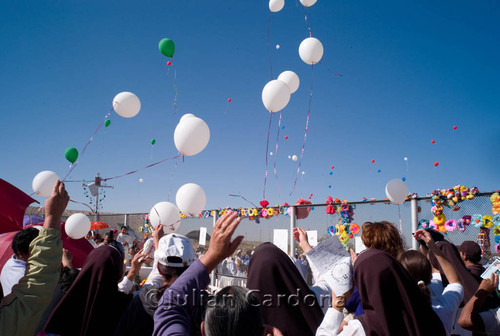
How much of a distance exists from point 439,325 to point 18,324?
6.43 ft

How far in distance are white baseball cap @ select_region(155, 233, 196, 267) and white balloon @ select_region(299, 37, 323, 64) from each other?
16.5 ft

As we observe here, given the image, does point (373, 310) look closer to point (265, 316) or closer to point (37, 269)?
point (265, 316)

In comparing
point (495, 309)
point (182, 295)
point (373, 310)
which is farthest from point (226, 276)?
point (182, 295)

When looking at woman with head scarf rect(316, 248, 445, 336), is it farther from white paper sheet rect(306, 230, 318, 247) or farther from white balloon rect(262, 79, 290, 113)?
white paper sheet rect(306, 230, 318, 247)

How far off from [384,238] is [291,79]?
427 centimetres

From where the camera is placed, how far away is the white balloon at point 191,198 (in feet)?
18.8

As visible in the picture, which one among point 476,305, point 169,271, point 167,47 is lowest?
point 476,305

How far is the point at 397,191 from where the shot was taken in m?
5.58

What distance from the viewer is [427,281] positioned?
2.26 metres

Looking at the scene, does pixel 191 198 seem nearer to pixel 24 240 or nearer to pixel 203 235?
pixel 24 240

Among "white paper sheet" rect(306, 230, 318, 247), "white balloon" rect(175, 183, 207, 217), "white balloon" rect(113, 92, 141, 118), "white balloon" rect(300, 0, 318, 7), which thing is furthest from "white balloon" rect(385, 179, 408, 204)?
"white balloon" rect(113, 92, 141, 118)

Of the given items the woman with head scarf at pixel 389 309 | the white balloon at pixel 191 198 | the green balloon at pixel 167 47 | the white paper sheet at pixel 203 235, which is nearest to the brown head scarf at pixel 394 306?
the woman with head scarf at pixel 389 309

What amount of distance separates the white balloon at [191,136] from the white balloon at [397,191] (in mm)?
3046

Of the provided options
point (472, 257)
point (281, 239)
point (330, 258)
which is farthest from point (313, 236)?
point (330, 258)
